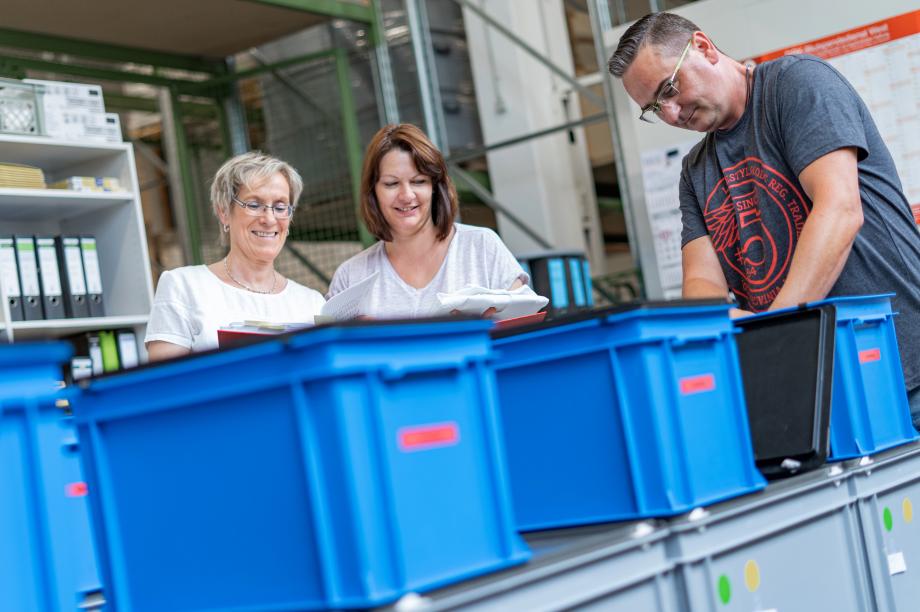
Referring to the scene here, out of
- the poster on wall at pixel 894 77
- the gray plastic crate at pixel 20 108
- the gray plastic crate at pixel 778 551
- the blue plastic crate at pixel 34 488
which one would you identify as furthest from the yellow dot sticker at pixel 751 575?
the gray plastic crate at pixel 20 108

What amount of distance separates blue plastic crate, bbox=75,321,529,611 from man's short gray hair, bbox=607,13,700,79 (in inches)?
41.2

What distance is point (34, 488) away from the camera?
0.98 metres

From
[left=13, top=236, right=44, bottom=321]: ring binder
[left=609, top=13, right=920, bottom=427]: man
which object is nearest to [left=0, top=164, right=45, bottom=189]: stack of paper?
[left=13, top=236, right=44, bottom=321]: ring binder

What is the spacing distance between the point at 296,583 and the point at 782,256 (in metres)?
1.24

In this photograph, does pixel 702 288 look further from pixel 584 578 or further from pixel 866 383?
pixel 584 578

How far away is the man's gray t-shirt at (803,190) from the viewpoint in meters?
1.82

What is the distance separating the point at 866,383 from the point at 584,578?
0.79 meters

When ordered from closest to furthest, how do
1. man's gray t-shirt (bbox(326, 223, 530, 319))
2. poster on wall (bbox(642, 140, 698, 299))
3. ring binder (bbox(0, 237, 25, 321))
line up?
man's gray t-shirt (bbox(326, 223, 530, 319))
ring binder (bbox(0, 237, 25, 321))
poster on wall (bbox(642, 140, 698, 299))

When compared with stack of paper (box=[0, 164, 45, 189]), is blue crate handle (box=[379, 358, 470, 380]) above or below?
below

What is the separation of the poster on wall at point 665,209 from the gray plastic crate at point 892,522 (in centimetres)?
267

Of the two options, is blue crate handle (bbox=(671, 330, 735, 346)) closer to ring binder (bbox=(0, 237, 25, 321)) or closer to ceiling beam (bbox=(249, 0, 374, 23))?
ring binder (bbox=(0, 237, 25, 321))

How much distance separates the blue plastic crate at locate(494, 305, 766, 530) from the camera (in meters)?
1.24

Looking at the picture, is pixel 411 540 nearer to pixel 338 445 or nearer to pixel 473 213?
pixel 338 445

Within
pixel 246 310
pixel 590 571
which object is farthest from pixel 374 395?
pixel 246 310
